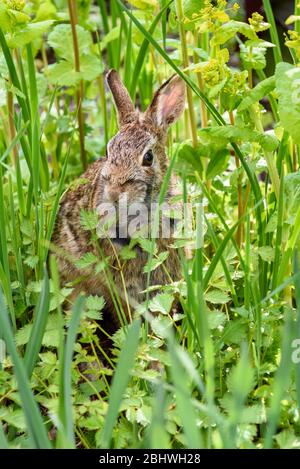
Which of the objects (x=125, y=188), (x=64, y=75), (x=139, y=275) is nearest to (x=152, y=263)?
(x=125, y=188)

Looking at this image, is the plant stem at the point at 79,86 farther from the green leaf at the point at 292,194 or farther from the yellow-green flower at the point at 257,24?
the green leaf at the point at 292,194

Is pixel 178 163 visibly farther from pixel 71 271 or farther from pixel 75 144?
pixel 75 144

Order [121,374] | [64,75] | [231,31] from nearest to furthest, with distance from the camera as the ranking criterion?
[121,374] < [231,31] < [64,75]

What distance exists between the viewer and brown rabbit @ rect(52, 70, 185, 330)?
2.78m

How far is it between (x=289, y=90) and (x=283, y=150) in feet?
1.80

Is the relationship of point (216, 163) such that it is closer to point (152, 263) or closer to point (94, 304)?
point (152, 263)

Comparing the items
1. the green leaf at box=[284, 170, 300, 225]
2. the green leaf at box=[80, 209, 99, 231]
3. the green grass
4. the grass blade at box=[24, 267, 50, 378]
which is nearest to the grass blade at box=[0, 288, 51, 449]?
the green grass

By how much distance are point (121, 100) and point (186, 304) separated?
0.96 m

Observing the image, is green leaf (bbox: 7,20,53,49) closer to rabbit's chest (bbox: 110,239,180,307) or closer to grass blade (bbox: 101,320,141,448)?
rabbit's chest (bbox: 110,239,180,307)

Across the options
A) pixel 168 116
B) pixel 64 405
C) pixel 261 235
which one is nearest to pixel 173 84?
pixel 168 116

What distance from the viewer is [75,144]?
151 inches

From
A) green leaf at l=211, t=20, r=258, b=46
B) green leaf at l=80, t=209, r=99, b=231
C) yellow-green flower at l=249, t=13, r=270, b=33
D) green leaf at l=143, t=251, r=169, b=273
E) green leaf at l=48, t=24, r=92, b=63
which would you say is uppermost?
green leaf at l=48, t=24, r=92, b=63

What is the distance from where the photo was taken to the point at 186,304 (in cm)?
238

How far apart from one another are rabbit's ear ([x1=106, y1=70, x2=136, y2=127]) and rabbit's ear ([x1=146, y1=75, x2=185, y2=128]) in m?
0.08
